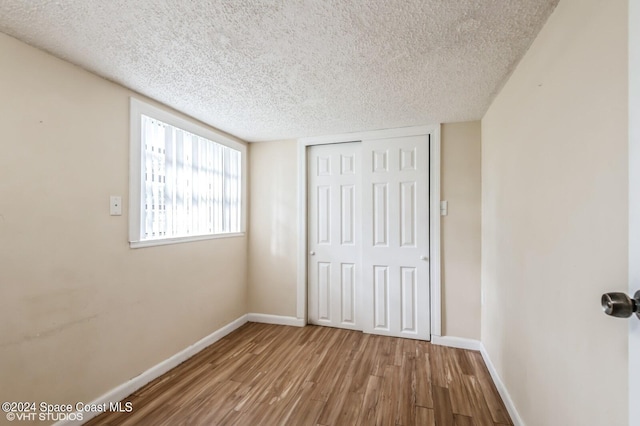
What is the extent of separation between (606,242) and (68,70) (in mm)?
2781

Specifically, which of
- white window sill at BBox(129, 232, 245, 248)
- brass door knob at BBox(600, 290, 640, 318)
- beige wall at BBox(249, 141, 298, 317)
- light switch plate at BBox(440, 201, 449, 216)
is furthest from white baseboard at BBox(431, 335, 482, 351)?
white window sill at BBox(129, 232, 245, 248)

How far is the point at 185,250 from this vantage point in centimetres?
246

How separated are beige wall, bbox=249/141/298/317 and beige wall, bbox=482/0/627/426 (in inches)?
85.1

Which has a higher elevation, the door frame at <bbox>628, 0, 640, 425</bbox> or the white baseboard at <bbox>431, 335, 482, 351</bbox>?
the door frame at <bbox>628, 0, 640, 425</bbox>

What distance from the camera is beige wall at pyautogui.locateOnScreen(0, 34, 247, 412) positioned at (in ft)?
4.62

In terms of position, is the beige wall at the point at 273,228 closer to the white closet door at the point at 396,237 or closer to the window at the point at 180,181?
the window at the point at 180,181

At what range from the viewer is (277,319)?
3.27 m

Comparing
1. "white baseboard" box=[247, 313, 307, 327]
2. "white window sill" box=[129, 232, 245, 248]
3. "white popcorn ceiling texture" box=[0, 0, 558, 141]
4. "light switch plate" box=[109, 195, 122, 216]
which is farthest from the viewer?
"white baseboard" box=[247, 313, 307, 327]

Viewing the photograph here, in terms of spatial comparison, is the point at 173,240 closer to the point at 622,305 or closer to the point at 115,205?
the point at 115,205

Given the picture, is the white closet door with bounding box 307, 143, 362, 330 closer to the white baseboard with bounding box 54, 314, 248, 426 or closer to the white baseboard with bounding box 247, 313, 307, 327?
the white baseboard with bounding box 247, 313, 307, 327

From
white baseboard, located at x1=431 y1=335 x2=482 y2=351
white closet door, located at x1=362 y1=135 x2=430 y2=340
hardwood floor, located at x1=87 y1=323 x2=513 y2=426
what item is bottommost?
hardwood floor, located at x1=87 y1=323 x2=513 y2=426

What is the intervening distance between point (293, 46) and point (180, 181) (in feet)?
5.36

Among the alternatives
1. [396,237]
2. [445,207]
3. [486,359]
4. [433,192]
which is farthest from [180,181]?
[486,359]

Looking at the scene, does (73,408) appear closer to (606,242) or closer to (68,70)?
(68,70)
